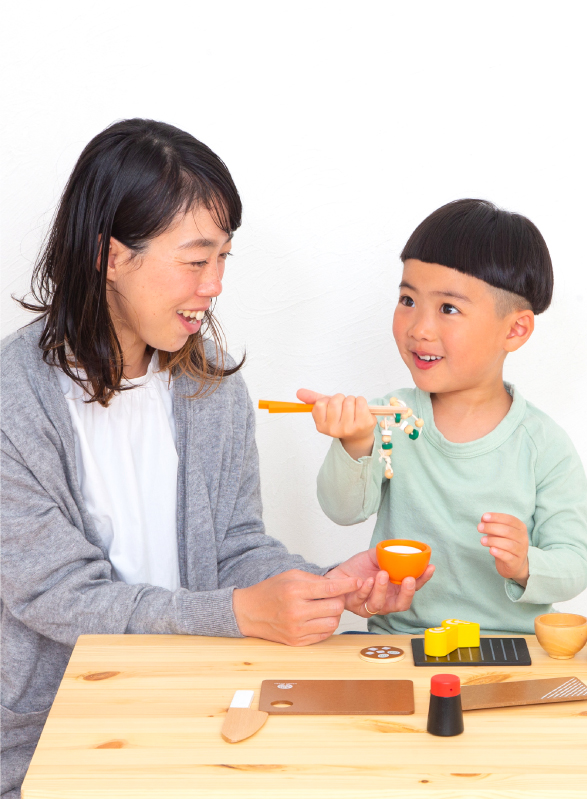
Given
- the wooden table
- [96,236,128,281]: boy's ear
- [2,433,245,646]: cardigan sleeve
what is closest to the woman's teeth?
[96,236,128,281]: boy's ear

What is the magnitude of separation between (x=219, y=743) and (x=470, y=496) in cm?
75

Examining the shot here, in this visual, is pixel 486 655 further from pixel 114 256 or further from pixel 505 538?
pixel 114 256

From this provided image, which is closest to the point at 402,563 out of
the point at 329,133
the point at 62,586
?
the point at 62,586

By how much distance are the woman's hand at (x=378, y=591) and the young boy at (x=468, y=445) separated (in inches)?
6.1

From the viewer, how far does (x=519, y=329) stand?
1420 mm

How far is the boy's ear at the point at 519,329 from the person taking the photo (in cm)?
141

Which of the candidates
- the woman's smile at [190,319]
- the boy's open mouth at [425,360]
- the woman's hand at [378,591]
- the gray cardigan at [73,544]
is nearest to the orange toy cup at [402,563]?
the woman's hand at [378,591]

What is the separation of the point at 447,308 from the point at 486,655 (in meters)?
0.61

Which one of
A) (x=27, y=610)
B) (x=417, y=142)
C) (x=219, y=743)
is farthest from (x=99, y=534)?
(x=417, y=142)

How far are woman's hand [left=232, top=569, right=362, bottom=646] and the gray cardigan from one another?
0.08ft

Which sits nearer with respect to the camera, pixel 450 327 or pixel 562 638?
pixel 562 638

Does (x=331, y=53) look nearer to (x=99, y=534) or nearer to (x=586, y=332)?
(x=586, y=332)

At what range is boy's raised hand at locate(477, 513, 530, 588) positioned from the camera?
3.65 ft

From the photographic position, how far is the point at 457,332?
4.45 ft
